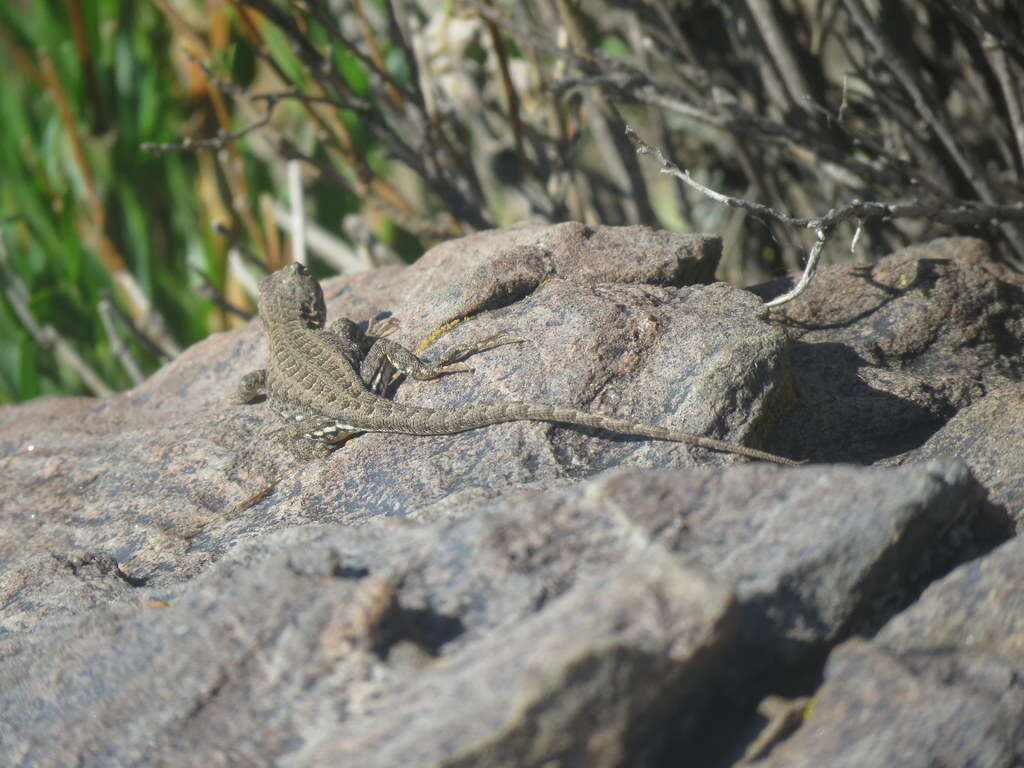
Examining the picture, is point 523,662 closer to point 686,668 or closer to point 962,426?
point 686,668

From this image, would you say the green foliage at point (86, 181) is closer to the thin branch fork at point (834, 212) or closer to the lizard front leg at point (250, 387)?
the lizard front leg at point (250, 387)

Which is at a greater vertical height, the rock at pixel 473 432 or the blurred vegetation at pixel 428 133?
the blurred vegetation at pixel 428 133

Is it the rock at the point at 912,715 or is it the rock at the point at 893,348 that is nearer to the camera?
the rock at the point at 912,715

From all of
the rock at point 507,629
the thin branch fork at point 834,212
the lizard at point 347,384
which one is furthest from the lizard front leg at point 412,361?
the rock at point 507,629

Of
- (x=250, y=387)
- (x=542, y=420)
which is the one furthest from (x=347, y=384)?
(x=542, y=420)

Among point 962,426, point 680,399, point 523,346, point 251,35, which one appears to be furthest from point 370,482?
point 251,35

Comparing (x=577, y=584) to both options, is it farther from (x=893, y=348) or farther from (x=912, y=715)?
(x=893, y=348)

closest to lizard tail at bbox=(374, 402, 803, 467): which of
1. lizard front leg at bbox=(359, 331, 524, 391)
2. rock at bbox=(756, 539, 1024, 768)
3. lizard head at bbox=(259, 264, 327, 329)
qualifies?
lizard front leg at bbox=(359, 331, 524, 391)
